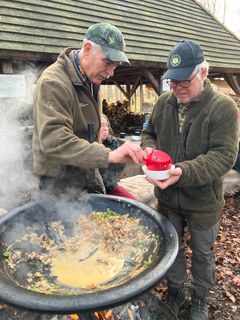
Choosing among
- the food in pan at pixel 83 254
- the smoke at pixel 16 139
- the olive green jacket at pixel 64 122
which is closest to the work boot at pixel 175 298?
the food in pan at pixel 83 254

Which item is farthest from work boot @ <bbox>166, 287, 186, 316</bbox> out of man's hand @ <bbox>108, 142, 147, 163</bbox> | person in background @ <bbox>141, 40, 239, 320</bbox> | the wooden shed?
the wooden shed

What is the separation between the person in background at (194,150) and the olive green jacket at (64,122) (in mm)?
551

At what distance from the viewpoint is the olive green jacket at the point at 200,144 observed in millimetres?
2281

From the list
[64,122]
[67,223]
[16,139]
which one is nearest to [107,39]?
[64,122]

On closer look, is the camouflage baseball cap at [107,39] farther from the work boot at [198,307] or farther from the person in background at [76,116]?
the work boot at [198,307]

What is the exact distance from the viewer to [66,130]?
202 centimetres

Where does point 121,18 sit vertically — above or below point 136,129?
above

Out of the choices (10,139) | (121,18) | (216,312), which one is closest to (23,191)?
(10,139)

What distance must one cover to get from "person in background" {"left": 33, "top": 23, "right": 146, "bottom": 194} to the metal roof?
3.09 m

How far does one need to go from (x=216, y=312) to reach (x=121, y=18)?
672 centimetres

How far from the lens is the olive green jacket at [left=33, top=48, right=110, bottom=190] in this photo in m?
1.99

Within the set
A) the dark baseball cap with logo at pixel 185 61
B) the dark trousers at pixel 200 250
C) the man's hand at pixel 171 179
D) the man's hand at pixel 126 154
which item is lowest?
the dark trousers at pixel 200 250

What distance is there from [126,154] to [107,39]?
0.87 meters

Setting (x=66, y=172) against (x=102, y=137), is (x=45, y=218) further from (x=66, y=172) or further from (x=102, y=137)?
(x=102, y=137)
